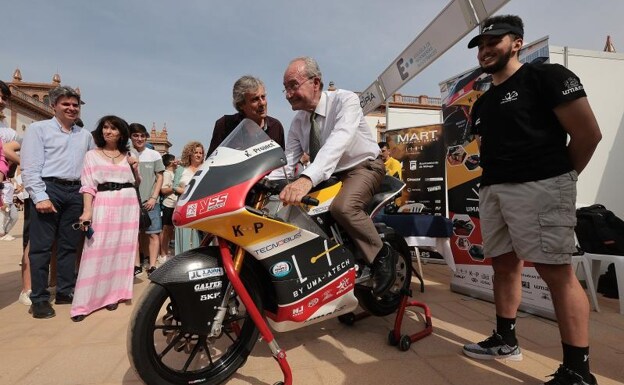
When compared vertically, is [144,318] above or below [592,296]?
above

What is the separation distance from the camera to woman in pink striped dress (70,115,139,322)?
10.5 feet

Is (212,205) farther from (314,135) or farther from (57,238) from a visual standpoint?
(57,238)

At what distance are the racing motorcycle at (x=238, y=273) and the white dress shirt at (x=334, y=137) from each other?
0.25 metres

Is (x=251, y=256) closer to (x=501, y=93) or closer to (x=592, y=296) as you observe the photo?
(x=501, y=93)

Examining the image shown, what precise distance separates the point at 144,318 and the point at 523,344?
2496 millimetres

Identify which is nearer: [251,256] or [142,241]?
[251,256]

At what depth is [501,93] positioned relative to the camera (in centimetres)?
209

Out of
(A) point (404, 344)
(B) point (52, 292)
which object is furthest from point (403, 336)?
(B) point (52, 292)

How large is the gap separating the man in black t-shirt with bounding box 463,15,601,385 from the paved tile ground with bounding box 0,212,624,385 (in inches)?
13.8

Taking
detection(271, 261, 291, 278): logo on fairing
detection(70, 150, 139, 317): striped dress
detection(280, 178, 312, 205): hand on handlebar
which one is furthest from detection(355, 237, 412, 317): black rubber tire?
detection(70, 150, 139, 317): striped dress

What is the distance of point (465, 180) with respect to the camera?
13.3ft

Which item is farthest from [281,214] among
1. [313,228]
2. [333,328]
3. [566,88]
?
[566,88]

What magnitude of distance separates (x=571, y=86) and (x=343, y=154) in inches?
50.6

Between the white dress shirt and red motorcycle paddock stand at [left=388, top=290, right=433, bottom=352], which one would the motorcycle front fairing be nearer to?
the white dress shirt
